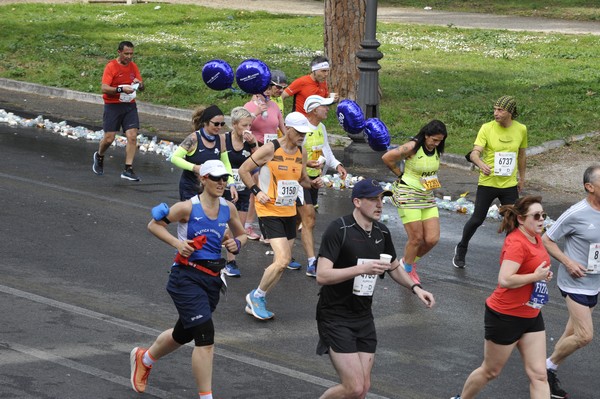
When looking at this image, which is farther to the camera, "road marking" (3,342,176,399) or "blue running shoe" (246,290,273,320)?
"blue running shoe" (246,290,273,320)

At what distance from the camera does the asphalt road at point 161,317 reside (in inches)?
323

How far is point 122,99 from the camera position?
15.0 metres

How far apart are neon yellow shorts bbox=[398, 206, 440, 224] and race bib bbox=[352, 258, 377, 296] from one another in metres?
3.72

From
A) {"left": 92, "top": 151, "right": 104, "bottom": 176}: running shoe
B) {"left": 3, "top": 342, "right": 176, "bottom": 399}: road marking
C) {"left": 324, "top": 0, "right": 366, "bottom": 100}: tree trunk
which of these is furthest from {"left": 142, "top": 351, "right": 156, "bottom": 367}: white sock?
{"left": 324, "top": 0, "right": 366, "bottom": 100}: tree trunk

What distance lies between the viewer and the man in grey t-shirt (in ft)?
26.7

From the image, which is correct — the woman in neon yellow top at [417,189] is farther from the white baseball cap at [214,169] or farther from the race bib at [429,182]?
the white baseball cap at [214,169]

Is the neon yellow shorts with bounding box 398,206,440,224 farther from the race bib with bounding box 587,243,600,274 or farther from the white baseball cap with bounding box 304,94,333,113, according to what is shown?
the race bib with bounding box 587,243,600,274

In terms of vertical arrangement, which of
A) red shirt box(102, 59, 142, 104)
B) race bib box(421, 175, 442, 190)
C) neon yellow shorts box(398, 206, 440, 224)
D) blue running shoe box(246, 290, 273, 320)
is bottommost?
blue running shoe box(246, 290, 273, 320)

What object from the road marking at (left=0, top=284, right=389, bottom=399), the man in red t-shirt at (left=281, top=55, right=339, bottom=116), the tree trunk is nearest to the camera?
the road marking at (left=0, top=284, right=389, bottom=399)

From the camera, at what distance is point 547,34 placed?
30266mm

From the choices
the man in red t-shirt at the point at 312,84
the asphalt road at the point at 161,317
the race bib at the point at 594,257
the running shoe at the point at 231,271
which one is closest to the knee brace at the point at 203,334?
the asphalt road at the point at 161,317

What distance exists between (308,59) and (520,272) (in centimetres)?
1874

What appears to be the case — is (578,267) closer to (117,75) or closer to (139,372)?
(139,372)

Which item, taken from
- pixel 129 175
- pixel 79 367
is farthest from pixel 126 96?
pixel 79 367
